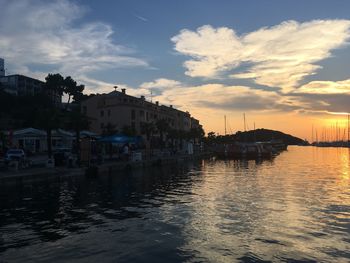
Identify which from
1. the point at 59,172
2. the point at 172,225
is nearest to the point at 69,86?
the point at 59,172

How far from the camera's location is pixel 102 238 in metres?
15.9

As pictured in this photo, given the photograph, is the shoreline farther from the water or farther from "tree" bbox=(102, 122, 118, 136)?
"tree" bbox=(102, 122, 118, 136)

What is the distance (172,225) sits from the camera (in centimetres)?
1847

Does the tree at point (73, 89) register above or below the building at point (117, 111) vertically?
above

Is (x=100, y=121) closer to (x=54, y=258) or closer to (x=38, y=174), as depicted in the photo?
(x=38, y=174)

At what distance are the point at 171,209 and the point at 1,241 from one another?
990 cm

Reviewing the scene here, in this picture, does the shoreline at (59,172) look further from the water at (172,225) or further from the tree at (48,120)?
the tree at (48,120)

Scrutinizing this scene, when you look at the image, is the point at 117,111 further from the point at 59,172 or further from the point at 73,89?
the point at 59,172

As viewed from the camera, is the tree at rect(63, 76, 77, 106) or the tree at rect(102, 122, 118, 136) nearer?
the tree at rect(102, 122, 118, 136)

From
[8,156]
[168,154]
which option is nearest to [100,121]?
[168,154]

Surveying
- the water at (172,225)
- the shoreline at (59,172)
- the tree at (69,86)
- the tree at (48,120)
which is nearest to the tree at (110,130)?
the shoreline at (59,172)

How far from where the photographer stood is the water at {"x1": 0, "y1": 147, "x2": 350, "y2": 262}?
45.9 ft

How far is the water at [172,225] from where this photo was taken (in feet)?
45.9

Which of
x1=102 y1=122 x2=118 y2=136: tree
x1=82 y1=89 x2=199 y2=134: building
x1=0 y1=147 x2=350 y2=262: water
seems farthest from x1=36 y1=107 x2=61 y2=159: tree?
x1=82 y1=89 x2=199 y2=134: building
